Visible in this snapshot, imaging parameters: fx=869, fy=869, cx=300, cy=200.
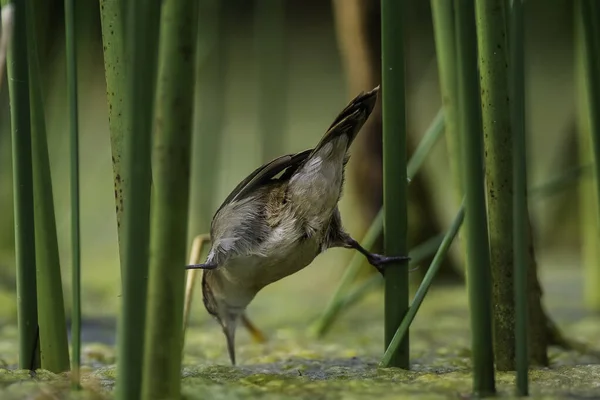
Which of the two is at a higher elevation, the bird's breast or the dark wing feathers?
the dark wing feathers

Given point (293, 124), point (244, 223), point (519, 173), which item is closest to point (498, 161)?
point (519, 173)

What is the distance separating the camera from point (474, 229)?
92cm

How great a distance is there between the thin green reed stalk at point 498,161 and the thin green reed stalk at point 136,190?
0.49m

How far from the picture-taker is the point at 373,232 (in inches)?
77.3

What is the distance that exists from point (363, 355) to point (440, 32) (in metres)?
0.82

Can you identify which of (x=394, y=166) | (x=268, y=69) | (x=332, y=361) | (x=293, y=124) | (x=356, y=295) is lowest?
(x=332, y=361)

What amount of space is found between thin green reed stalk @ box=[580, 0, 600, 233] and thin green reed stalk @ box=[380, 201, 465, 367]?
0.28 meters

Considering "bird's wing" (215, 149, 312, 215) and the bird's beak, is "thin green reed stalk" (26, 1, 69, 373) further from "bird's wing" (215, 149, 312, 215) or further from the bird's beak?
the bird's beak

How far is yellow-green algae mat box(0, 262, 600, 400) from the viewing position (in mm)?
1058

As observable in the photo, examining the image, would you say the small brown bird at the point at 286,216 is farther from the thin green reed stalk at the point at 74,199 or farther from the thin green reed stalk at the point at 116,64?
the thin green reed stalk at the point at 74,199

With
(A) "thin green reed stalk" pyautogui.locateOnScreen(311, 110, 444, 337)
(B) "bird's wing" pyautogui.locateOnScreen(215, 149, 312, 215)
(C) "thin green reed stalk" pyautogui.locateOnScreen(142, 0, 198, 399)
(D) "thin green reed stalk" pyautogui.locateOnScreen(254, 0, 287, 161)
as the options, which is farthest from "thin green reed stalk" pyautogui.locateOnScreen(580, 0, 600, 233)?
(D) "thin green reed stalk" pyautogui.locateOnScreen(254, 0, 287, 161)

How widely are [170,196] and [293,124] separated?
164 inches

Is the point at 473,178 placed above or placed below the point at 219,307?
above

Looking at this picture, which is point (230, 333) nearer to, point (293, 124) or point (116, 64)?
point (116, 64)
